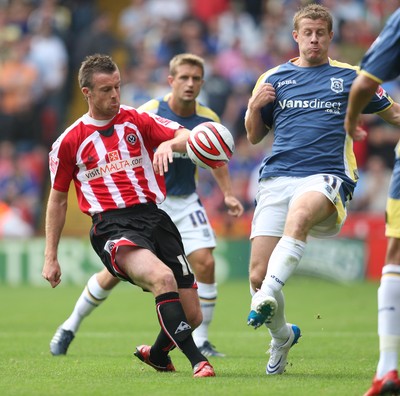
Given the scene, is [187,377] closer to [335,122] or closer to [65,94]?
[335,122]

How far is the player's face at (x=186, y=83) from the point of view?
9.59 metres

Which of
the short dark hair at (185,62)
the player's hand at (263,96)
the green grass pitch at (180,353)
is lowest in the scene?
the green grass pitch at (180,353)

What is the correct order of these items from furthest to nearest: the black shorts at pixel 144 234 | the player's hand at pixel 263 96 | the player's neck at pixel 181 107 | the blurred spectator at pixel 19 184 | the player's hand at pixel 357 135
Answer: the blurred spectator at pixel 19 184, the player's neck at pixel 181 107, the player's hand at pixel 263 96, the black shorts at pixel 144 234, the player's hand at pixel 357 135

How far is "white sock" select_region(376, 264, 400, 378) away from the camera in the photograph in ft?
18.8

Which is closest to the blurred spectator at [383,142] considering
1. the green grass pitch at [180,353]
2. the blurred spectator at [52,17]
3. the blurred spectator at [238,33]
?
the green grass pitch at [180,353]

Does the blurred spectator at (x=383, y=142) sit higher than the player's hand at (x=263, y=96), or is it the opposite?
the blurred spectator at (x=383, y=142)

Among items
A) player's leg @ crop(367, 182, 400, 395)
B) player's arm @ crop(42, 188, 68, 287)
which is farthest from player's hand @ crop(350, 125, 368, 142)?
player's arm @ crop(42, 188, 68, 287)

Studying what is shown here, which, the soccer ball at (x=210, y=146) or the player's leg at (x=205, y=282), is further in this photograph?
the player's leg at (x=205, y=282)

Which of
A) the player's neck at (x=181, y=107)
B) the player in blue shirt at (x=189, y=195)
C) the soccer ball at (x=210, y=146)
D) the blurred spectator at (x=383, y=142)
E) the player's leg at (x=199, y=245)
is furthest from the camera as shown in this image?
the blurred spectator at (x=383, y=142)

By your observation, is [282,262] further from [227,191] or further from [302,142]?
[227,191]

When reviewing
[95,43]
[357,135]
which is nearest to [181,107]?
[357,135]

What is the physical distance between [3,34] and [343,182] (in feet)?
50.5

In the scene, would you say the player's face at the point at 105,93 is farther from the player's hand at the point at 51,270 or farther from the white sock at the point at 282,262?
the white sock at the point at 282,262

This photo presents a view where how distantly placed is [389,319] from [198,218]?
411cm
